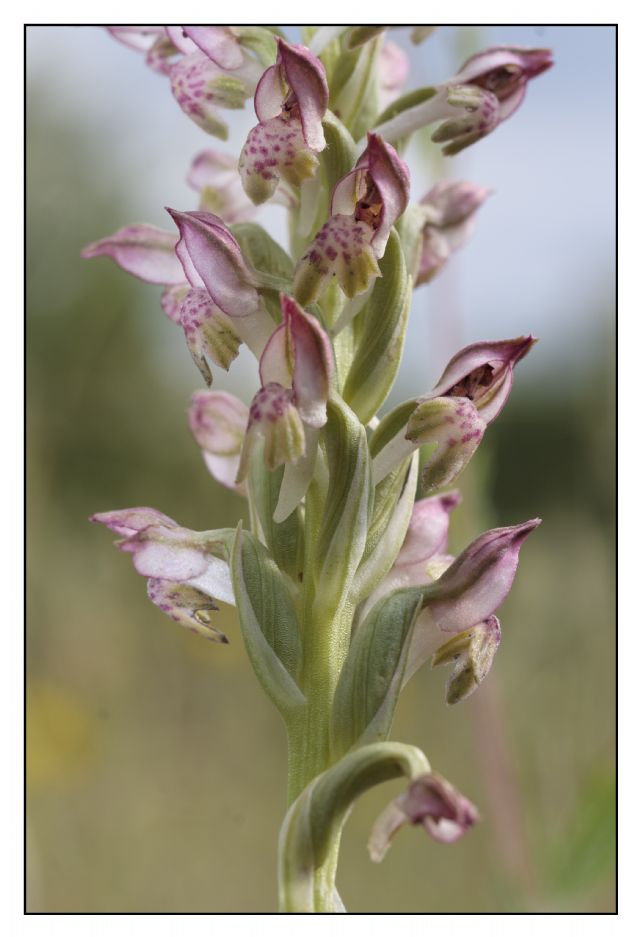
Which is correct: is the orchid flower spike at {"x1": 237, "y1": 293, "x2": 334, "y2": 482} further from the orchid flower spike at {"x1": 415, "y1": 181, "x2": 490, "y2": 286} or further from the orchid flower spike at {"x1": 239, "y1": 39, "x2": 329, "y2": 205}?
the orchid flower spike at {"x1": 415, "y1": 181, "x2": 490, "y2": 286}

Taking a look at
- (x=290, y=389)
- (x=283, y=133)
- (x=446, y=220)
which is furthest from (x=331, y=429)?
(x=446, y=220)

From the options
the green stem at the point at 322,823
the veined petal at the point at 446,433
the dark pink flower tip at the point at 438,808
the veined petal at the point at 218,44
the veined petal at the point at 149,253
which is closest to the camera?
the dark pink flower tip at the point at 438,808

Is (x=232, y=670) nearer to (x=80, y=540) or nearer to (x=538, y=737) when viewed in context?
(x=80, y=540)

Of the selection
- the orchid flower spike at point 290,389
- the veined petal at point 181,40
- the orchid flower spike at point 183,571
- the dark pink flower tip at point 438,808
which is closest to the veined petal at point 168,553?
the orchid flower spike at point 183,571

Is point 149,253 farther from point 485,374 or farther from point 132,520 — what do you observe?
point 485,374

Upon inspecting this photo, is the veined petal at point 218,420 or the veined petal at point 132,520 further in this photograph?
the veined petal at point 218,420

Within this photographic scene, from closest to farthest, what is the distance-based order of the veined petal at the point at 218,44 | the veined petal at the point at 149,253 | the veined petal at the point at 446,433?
the veined petal at the point at 446,433, the veined petal at the point at 218,44, the veined petal at the point at 149,253

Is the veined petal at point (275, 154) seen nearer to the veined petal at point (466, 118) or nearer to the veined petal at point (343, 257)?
the veined petal at point (343, 257)
